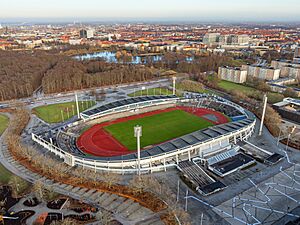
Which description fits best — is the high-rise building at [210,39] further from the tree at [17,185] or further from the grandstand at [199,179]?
the tree at [17,185]

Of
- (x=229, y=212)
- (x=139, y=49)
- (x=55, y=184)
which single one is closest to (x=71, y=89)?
(x=55, y=184)

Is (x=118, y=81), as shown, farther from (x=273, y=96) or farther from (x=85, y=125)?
(x=273, y=96)

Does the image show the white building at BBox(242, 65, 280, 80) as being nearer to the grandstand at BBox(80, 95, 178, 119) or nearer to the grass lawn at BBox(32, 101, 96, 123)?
the grandstand at BBox(80, 95, 178, 119)

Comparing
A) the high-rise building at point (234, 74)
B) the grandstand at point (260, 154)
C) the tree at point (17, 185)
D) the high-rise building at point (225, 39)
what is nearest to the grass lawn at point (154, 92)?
the high-rise building at point (234, 74)

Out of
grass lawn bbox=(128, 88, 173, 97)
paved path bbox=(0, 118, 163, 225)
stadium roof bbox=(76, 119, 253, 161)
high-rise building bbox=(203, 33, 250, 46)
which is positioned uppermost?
high-rise building bbox=(203, 33, 250, 46)

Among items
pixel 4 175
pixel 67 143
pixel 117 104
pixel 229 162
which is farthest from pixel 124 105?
pixel 4 175

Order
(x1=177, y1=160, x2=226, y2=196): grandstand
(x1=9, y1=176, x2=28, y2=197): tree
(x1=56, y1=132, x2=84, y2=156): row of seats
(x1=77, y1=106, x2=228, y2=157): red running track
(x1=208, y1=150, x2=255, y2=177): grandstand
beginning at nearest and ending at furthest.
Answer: (x1=9, y1=176, x2=28, y2=197): tree → (x1=177, y1=160, x2=226, y2=196): grandstand → (x1=208, y1=150, x2=255, y2=177): grandstand → (x1=56, y1=132, x2=84, y2=156): row of seats → (x1=77, y1=106, x2=228, y2=157): red running track

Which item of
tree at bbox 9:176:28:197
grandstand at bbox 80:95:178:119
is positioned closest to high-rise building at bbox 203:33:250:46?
grandstand at bbox 80:95:178:119
